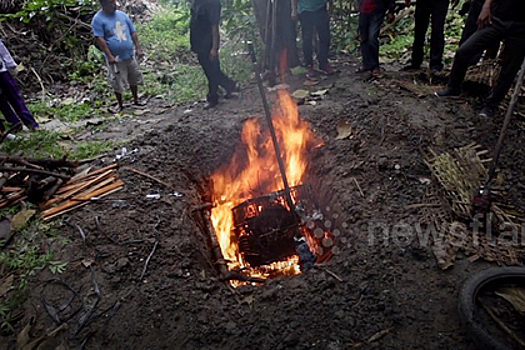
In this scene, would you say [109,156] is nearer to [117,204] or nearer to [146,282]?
[117,204]

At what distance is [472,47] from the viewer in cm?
411

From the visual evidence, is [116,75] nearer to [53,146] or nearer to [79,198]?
[53,146]

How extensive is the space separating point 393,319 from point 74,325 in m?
2.43

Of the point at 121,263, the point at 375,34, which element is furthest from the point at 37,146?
the point at 375,34

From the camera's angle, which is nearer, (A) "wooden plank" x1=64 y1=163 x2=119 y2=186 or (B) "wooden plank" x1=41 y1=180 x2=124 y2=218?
(B) "wooden plank" x1=41 y1=180 x2=124 y2=218

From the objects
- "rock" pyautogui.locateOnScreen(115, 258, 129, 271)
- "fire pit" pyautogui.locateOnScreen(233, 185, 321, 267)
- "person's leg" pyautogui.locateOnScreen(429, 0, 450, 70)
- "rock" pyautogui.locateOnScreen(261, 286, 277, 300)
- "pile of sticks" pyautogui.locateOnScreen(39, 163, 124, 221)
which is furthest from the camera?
"person's leg" pyautogui.locateOnScreen(429, 0, 450, 70)

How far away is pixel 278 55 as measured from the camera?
22.9 ft

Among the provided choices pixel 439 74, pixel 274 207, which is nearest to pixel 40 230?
pixel 274 207

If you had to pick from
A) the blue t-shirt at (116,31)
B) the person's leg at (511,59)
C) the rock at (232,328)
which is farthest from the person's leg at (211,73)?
the rock at (232,328)

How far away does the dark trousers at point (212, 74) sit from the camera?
19.4 ft

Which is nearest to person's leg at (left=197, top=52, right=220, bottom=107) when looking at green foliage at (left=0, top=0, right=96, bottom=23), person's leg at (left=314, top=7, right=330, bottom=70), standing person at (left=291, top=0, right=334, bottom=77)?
standing person at (left=291, top=0, right=334, bottom=77)

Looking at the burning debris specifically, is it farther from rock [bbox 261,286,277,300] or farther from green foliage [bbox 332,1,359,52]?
green foliage [bbox 332,1,359,52]

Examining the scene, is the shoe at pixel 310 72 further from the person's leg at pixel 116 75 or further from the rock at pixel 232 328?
the rock at pixel 232 328

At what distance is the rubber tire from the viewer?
2.04 meters
